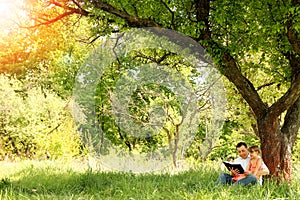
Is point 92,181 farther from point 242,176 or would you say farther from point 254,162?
point 254,162

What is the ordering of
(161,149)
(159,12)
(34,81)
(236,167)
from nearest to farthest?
(236,167) → (159,12) → (161,149) → (34,81)

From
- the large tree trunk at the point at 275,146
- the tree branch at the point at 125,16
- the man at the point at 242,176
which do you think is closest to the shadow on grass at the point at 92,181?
the man at the point at 242,176

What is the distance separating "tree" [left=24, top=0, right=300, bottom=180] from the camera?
22.3 feet

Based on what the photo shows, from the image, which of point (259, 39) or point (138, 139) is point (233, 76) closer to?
point (259, 39)

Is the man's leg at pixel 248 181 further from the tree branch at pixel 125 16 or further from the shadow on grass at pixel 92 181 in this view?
the tree branch at pixel 125 16

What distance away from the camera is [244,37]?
738 centimetres

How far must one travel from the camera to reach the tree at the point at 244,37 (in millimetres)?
6801

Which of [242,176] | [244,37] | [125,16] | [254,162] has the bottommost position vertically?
[242,176]

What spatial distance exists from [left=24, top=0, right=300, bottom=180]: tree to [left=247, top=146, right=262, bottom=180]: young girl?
3.36ft

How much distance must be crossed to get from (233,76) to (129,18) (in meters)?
2.23

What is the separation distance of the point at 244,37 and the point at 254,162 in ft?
8.37

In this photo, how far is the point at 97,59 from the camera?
1436cm

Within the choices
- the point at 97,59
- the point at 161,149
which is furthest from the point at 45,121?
the point at 161,149

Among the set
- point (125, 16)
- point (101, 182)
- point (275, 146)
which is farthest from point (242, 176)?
point (125, 16)
